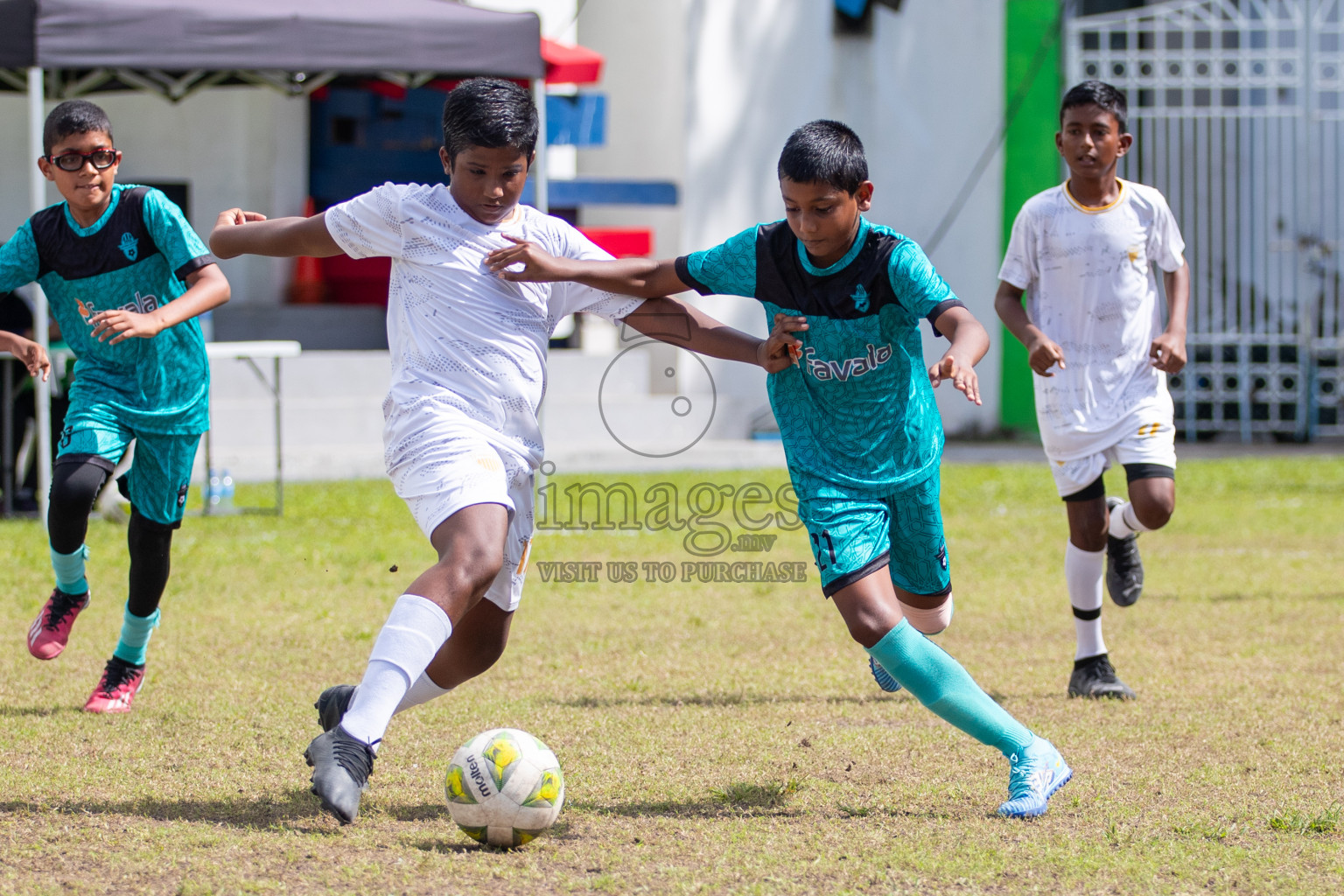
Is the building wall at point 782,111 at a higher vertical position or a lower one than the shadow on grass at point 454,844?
higher

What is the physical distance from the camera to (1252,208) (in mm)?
16125

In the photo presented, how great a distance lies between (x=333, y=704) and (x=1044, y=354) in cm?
247

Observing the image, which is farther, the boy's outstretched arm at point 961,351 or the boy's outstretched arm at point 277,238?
the boy's outstretched arm at point 277,238

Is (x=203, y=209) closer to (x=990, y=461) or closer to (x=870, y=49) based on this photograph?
(x=870, y=49)

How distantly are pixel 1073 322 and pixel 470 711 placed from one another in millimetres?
2546

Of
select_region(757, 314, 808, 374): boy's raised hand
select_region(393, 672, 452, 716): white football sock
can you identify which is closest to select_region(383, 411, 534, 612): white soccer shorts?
select_region(393, 672, 452, 716): white football sock

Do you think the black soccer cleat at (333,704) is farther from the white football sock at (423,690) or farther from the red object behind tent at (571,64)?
the red object behind tent at (571,64)

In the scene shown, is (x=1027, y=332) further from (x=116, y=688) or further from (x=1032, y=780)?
(x=116, y=688)

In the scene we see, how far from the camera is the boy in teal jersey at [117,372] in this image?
486cm

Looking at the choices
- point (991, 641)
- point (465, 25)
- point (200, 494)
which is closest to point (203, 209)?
point (200, 494)

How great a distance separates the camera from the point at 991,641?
249 inches

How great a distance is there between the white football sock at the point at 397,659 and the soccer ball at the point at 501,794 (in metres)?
0.21

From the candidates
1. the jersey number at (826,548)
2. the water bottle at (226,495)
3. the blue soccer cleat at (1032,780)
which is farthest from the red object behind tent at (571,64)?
the blue soccer cleat at (1032,780)

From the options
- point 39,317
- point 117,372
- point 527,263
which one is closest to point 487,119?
point 527,263
